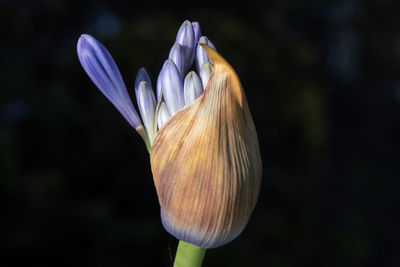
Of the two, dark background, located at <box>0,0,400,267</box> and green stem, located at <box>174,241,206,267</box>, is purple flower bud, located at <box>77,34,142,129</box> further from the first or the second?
dark background, located at <box>0,0,400,267</box>

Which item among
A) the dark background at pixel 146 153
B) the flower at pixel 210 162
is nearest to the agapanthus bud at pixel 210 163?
the flower at pixel 210 162

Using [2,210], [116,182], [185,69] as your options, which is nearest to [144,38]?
[116,182]

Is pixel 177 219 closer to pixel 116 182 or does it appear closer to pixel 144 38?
pixel 116 182

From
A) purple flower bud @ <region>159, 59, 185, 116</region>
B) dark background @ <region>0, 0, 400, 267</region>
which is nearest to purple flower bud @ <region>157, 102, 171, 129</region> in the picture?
purple flower bud @ <region>159, 59, 185, 116</region>

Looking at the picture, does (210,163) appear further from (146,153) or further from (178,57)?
(146,153)

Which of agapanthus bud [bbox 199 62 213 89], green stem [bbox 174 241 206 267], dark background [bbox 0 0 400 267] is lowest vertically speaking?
dark background [bbox 0 0 400 267]

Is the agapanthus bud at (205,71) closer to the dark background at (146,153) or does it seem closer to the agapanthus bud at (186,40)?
the agapanthus bud at (186,40)
